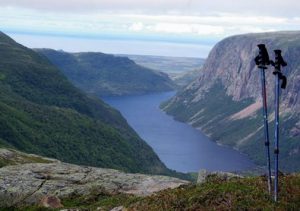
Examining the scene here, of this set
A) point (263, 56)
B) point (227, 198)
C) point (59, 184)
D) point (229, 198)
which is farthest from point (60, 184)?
point (263, 56)

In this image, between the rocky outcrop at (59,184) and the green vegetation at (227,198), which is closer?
the green vegetation at (227,198)

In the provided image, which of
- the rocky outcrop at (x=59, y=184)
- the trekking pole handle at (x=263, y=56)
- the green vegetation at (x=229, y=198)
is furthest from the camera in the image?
the rocky outcrop at (x=59, y=184)

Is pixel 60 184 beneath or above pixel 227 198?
beneath

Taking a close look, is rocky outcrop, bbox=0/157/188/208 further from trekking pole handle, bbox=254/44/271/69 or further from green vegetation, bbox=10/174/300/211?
trekking pole handle, bbox=254/44/271/69

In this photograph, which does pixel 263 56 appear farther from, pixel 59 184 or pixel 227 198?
pixel 59 184

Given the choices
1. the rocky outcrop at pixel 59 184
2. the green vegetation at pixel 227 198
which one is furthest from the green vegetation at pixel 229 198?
the rocky outcrop at pixel 59 184

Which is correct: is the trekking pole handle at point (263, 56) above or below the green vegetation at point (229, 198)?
above

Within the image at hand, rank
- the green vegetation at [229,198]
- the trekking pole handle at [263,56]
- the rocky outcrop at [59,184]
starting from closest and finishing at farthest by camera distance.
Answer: the green vegetation at [229,198] → the trekking pole handle at [263,56] → the rocky outcrop at [59,184]

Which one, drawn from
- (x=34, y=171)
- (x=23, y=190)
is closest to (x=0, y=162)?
(x=34, y=171)

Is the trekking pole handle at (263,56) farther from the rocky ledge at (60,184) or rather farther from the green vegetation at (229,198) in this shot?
the rocky ledge at (60,184)
